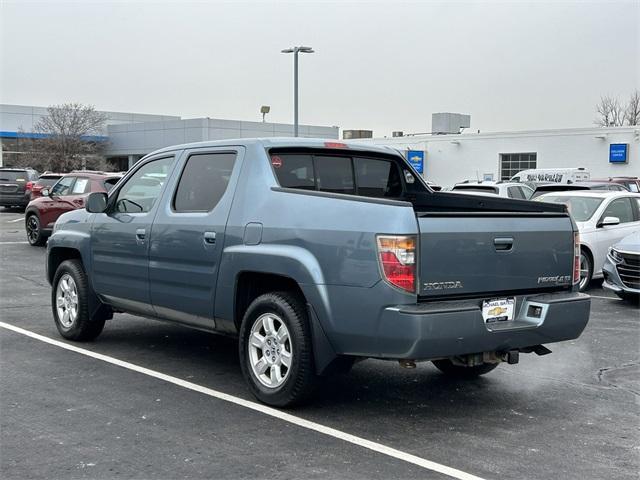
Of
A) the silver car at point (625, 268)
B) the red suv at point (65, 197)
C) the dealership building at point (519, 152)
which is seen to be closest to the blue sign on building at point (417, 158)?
the dealership building at point (519, 152)

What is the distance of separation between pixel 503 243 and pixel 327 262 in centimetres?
121

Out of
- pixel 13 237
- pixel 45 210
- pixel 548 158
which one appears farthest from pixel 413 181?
pixel 548 158

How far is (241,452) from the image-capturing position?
462 cm

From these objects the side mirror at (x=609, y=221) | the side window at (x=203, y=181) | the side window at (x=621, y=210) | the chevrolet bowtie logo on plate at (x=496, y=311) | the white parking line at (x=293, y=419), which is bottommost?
the white parking line at (x=293, y=419)

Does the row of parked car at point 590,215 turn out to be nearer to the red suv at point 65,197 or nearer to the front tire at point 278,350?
the red suv at point 65,197

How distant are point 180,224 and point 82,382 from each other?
4.91 feet

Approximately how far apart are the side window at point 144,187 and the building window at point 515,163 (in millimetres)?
35068

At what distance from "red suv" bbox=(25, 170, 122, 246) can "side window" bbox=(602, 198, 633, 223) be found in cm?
1023

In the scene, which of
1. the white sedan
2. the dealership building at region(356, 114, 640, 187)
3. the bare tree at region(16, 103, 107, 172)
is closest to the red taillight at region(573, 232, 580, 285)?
the white sedan

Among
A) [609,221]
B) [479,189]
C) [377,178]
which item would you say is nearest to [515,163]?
[479,189]

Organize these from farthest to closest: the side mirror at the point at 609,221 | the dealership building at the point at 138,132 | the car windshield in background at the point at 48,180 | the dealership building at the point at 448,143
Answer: the dealership building at the point at 138,132, the dealership building at the point at 448,143, the car windshield in background at the point at 48,180, the side mirror at the point at 609,221

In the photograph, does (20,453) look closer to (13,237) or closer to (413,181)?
(413,181)

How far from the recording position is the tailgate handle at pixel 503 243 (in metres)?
5.18

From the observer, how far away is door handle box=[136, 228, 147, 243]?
22.1 feet
